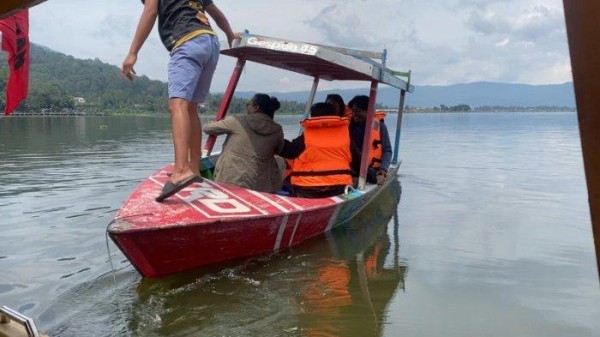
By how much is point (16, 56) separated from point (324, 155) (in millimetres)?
3053

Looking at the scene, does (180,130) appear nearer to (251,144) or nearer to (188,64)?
(188,64)

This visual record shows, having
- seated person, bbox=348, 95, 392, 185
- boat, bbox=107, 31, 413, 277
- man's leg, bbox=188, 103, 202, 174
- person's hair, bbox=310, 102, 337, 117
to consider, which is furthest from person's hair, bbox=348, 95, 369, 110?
man's leg, bbox=188, 103, 202, 174

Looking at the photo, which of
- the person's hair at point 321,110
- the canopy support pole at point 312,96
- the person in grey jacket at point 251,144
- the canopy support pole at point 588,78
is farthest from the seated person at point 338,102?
the canopy support pole at point 588,78

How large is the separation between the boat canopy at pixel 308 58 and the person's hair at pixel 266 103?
470 mm

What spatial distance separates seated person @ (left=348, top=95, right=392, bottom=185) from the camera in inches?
281

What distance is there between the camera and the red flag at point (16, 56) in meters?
3.68

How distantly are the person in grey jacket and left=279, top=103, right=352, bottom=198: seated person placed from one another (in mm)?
277

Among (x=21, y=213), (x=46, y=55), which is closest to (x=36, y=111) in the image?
(x=46, y=55)

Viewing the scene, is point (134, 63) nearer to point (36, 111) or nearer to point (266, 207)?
point (266, 207)

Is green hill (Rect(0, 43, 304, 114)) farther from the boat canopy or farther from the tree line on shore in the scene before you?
the boat canopy

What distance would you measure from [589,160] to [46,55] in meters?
141

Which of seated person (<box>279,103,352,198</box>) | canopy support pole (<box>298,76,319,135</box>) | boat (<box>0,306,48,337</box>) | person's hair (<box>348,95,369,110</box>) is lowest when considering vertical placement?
boat (<box>0,306,48,337</box>)

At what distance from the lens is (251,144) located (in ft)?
18.4

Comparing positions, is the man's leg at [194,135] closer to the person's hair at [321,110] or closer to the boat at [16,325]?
the person's hair at [321,110]
